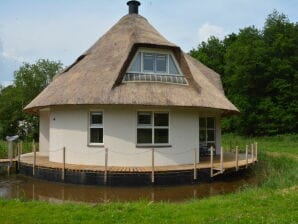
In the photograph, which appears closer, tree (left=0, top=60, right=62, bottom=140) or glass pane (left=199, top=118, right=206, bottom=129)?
glass pane (left=199, top=118, right=206, bottom=129)

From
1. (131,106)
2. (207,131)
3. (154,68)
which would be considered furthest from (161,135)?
(207,131)

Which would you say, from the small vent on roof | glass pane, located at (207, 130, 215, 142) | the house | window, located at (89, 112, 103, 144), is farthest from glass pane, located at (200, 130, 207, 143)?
the small vent on roof

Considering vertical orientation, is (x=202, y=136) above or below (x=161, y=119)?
below

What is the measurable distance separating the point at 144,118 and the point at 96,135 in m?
2.24

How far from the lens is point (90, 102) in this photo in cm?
1794

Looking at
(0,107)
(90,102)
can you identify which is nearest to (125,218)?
(90,102)

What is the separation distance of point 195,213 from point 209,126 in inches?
549

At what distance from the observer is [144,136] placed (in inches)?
744

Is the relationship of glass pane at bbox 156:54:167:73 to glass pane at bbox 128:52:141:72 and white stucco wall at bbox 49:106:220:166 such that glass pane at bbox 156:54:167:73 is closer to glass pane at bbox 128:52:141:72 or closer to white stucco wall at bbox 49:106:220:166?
glass pane at bbox 128:52:141:72

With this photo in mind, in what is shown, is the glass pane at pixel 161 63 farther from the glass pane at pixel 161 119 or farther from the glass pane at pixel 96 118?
the glass pane at pixel 96 118

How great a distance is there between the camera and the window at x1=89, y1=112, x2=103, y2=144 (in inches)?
746

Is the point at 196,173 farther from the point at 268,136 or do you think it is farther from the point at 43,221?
the point at 268,136

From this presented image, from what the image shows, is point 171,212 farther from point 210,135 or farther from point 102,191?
point 210,135

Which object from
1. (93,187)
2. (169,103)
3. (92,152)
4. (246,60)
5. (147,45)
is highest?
→ (246,60)
